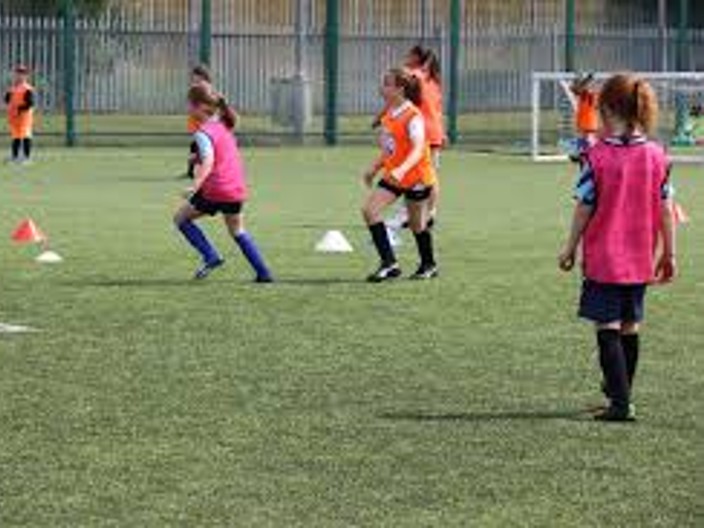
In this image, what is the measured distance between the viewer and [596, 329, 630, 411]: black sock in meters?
9.34

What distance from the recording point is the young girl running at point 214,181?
50.7 feet

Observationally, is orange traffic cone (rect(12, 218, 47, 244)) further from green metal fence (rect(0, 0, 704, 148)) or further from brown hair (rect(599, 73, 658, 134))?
green metal fence (rect(0, 0, 704, 148))

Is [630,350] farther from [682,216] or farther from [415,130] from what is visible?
[682,216]

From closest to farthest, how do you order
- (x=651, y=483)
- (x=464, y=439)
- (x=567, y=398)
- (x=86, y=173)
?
(x=651, y=483) < (x=464, y=439) < (x=567, y=398) < (x=86, y=173)

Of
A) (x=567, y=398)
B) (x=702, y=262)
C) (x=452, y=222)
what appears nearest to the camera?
(x=567, y=398)

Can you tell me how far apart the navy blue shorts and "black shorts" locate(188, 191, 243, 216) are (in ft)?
21.3

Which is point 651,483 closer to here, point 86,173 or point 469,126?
point 86,173

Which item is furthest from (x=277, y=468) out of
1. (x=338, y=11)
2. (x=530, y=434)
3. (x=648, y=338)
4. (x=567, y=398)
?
(x=338, y=11)

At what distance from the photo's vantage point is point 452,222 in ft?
73.8

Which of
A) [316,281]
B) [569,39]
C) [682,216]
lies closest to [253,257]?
[316,281]

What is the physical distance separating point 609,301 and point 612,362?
28 centimetres

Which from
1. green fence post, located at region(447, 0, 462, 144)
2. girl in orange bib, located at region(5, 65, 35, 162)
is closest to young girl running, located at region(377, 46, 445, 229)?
girl in orange bib, located at region(5, 65, 35, 162)

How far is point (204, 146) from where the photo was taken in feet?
50.6

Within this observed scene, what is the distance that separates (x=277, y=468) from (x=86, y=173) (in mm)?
25785
